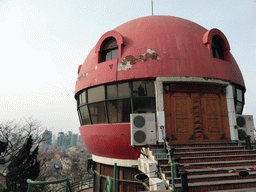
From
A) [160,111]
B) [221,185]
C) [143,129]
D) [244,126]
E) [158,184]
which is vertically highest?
[160,111]

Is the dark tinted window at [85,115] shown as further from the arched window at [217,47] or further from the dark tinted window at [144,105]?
the arched window at [217,47]

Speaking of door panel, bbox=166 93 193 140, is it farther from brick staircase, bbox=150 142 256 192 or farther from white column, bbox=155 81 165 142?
brick staircase, bbox=150 142 256 192

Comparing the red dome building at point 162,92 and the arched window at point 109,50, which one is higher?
the arched window at point 109,50

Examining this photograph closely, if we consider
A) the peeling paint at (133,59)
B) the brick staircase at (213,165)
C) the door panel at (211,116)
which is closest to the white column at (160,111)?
the brick staircase at (213,165)

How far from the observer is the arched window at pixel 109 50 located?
9125 mm

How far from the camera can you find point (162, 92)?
Result: 7645mm

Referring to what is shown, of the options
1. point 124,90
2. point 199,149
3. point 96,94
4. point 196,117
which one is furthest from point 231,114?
point 96,94

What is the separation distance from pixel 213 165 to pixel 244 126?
3.88m

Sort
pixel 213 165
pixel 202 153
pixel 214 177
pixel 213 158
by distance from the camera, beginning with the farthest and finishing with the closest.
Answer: pixel 202 153 → pixel 213 158 → pixel 213 165 → pixel 214 177

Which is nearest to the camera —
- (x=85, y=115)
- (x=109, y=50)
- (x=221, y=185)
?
(x=221, y=185)

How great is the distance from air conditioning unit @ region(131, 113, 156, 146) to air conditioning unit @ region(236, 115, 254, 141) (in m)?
4.36

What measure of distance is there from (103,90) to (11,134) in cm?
1928

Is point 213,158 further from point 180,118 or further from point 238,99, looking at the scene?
point 238,99

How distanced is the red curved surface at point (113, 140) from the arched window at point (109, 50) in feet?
12.0
